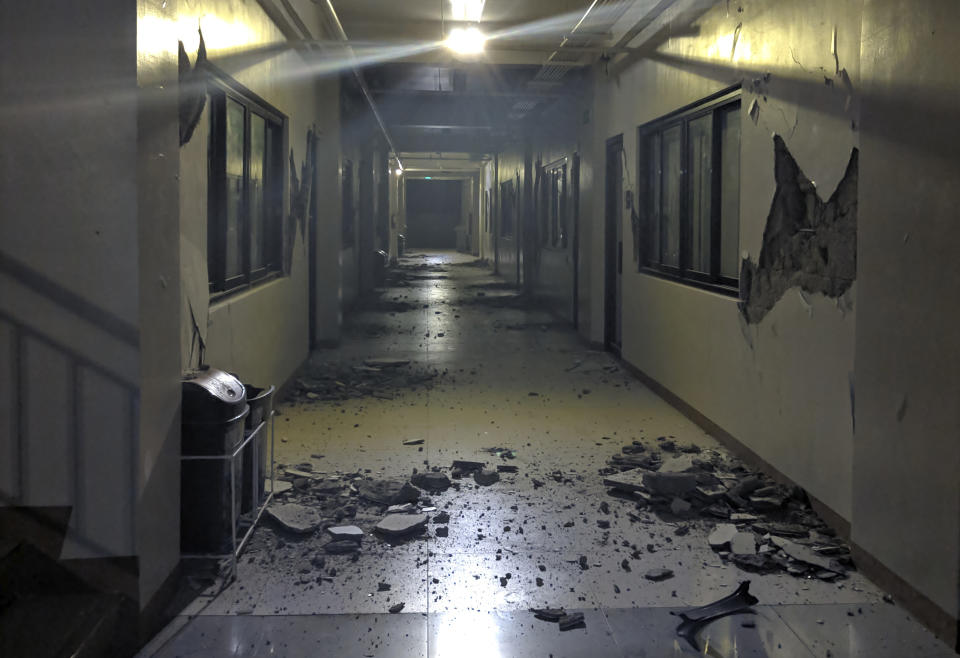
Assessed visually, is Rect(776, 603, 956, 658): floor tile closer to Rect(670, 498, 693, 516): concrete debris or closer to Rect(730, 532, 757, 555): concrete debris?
Rect(730, 532, 757, 555): concrete debris

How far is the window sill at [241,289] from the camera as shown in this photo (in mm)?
5144

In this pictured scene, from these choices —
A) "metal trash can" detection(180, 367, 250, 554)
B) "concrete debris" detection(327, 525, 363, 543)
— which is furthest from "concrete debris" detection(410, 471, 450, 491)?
"metal trash can" detection(180, 367, 250, 554)

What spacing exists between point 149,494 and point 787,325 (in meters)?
3.30

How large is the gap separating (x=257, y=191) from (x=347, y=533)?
11.0 ft

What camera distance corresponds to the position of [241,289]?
5.89 metres

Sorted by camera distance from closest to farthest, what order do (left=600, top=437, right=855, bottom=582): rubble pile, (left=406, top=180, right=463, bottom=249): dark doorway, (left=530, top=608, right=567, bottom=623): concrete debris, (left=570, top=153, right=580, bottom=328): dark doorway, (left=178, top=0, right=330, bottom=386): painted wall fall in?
(left=530, top=608, right=567, bottom=623): concrete debris < (left=600, top=437, right=855, bottom=582): rubble pile < (left=178, top=0, right=330, bottom=386): painted wall < (left=570, top=153, right=580, bottom=328): dark doorway < (left=406, top=180, right=463, bottom=249): dark doorway

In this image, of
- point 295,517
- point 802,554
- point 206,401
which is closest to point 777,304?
point 802,554

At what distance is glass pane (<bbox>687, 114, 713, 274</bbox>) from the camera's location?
6.55 metres

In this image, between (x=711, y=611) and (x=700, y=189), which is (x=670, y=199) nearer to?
(x=700, y=189)

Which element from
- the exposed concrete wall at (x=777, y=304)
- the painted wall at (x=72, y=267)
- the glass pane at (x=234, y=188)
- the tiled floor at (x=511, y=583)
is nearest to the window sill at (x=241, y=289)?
the glass pane at (x=234, y=188)

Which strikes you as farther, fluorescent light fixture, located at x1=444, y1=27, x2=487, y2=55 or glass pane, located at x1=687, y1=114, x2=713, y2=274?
fluorescent light fixture, located at x1=444, y1=27, x2=487, y2=55

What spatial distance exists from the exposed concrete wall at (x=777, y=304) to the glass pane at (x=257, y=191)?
3.17m

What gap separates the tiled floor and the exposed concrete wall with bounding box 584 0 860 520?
59 centimetres

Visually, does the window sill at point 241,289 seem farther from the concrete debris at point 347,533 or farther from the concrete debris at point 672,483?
the concrete debris at point 672,483
